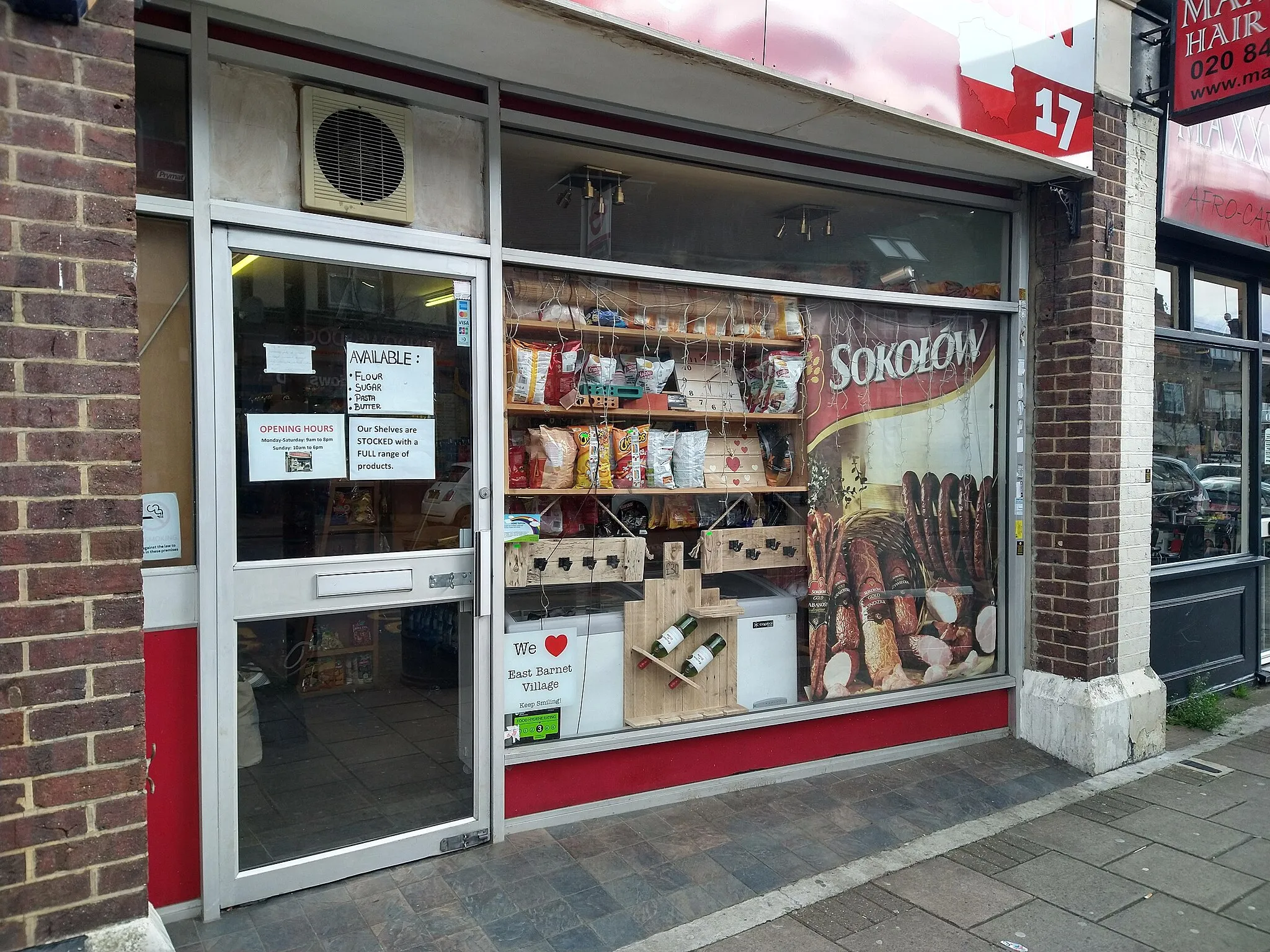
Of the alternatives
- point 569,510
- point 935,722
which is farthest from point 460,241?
point 935,722

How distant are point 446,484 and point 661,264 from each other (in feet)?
5.21

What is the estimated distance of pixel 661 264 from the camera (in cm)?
451

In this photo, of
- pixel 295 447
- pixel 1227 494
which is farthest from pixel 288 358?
pixel 1227 494

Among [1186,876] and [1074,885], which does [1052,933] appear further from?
[1186,876]

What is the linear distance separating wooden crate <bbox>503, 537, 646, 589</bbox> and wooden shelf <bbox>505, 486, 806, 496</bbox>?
0.22 meters

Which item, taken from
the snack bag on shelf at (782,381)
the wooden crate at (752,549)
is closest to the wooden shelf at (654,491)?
the wooden crate at (752,549)

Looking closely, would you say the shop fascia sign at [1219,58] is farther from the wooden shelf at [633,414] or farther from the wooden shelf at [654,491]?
the wooden shelf at [654,491]

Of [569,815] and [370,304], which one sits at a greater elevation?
[370,304]

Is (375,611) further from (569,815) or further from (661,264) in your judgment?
(661,264)

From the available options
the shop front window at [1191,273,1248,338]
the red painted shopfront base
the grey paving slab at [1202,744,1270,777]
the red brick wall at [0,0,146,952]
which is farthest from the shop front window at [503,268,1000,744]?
the shop front window at [1191,273,1248,338]

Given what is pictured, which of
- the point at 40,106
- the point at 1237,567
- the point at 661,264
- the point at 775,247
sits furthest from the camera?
the point at 1237,567

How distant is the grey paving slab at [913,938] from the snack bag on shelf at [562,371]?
2517 millimetres

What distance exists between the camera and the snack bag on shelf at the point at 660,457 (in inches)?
181

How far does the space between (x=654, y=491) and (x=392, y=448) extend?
4.66 ft
